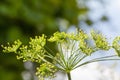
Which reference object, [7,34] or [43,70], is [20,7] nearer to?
[7,34]

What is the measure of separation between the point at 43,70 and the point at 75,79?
35.3 inches

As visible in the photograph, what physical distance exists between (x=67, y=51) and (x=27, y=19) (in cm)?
319

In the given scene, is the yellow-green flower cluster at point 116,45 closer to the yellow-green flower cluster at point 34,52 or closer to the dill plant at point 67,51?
the dill plant at point 67,51

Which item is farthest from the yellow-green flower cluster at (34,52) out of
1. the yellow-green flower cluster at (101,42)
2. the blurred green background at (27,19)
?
the blurred green background at (27,19)

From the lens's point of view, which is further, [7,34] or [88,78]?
[7,34]

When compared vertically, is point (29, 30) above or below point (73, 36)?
above

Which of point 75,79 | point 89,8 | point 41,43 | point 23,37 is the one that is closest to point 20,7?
point 23,37

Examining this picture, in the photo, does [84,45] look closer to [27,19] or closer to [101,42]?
[101,42]

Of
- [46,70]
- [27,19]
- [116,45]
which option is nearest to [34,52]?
[46,70]

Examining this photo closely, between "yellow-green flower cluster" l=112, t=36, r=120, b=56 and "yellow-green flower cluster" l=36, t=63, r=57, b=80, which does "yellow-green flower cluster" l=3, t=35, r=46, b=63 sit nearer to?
"yellow-green flower cluster" l=36, t=63, r=57, b=80

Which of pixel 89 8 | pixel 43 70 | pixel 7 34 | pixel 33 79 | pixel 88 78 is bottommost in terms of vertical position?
pixel 43 70

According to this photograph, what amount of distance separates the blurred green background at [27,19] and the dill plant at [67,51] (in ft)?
8.77

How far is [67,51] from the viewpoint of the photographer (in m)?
1.16

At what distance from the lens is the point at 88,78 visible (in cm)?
177
